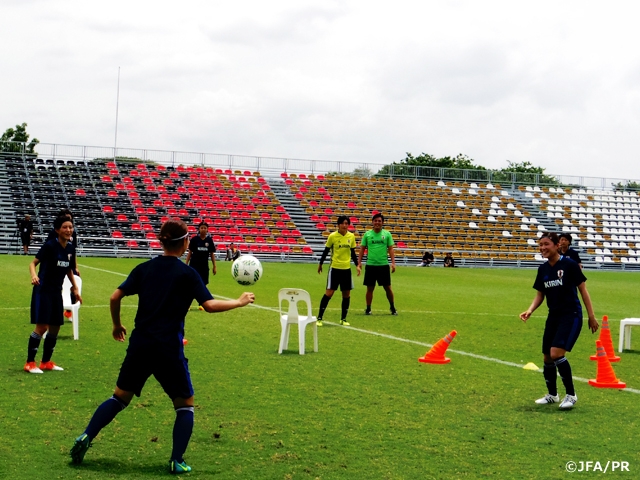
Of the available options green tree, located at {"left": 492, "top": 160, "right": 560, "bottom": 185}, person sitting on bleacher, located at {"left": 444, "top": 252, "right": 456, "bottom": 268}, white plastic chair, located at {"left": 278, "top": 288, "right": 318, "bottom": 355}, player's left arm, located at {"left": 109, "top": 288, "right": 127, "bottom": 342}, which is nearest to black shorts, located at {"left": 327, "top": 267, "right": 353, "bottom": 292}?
white plastic chair, located at {"left": 278, "top": 288, "right": 318, "bottom": 355}

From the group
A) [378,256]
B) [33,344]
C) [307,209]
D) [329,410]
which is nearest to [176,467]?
[329,410]

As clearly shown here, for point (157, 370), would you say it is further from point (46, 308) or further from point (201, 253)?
point (201, 253)

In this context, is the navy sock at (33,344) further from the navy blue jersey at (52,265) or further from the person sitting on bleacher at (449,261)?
the person sitting on bleacher at (449,261)

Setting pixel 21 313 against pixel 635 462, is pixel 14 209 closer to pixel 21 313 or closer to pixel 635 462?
pixel 21 313

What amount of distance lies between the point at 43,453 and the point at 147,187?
4255 centimetres

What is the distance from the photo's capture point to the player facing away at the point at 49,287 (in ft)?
31.2

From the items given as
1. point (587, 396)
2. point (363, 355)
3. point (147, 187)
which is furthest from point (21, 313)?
point (147, 187)

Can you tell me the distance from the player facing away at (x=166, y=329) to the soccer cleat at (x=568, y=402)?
13.1 feet

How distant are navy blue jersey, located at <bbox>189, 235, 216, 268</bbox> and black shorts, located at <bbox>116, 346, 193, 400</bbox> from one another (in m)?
10.6

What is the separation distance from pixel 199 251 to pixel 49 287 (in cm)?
710

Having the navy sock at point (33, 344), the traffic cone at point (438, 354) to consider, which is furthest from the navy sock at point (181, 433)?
the traffic cone at point (438, 354)

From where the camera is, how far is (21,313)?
619 inches

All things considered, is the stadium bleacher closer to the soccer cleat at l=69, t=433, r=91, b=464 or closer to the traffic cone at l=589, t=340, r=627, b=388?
the traffic cone at l=589, t=340, r=627, b=388

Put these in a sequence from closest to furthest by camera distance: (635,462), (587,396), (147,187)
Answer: (635,462), (587,396), (147,187)
